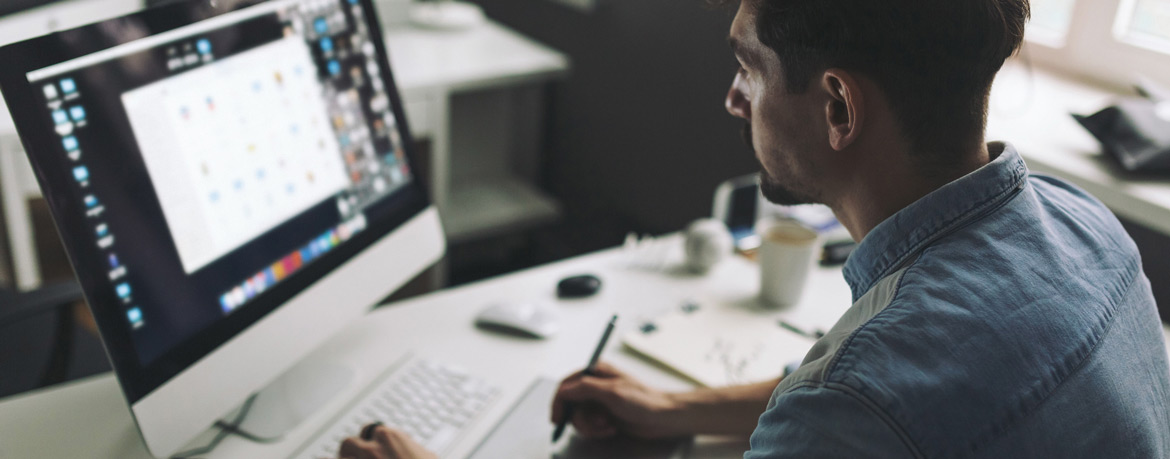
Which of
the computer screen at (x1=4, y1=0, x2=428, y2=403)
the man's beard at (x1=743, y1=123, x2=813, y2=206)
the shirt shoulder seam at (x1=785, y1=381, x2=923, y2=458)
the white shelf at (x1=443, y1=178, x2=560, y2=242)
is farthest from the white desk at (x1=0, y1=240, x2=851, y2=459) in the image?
the white shelf at (x1=443, y1=178, x2=560, y2=242)

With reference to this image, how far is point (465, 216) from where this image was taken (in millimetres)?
2578

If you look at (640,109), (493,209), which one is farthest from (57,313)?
(640,109)

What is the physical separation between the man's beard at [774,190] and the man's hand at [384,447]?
438mm

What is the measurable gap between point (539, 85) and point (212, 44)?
197 cm

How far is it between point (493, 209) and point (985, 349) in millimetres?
2146

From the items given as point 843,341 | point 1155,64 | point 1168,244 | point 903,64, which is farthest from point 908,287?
point 1155,64

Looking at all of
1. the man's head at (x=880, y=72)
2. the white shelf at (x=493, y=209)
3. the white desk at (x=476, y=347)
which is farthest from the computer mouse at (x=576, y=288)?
the white shelf at (x=493, y=209)

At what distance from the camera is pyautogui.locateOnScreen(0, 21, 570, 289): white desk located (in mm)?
1826

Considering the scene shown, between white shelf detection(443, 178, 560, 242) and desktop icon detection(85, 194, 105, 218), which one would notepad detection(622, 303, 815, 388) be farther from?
white shelf detection(443, 178, 560, 242)

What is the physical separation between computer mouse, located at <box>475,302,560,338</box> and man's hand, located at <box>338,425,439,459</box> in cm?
27

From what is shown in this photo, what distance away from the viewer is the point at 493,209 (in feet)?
8.72

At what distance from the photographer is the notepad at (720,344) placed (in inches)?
41.3

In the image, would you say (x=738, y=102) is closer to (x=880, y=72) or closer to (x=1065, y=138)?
(x=880, y=72)

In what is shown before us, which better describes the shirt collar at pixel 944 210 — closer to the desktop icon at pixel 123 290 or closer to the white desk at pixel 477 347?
the white desk at pixel 477 347
